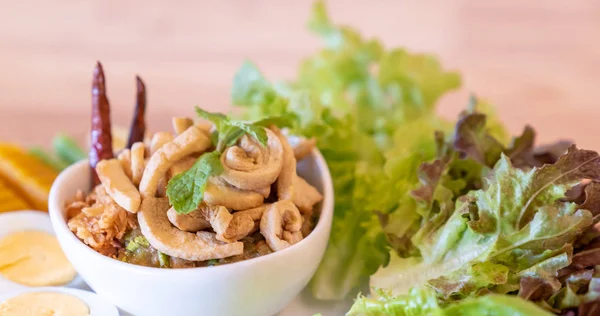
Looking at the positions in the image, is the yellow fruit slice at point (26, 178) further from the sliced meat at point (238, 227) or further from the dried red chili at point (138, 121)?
the sliced meat at point (238, 227)

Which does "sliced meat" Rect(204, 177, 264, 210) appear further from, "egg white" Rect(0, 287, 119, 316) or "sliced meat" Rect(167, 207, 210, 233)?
"egg white" Rect(0, 287, 119, 316)

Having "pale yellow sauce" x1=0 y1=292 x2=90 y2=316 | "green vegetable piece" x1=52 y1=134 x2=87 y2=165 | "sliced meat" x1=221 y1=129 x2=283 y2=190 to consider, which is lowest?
"pale yellow sauce" x1=0 y1=292 x2=90 y2=316

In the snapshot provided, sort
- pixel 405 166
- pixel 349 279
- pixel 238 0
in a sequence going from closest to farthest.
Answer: pixel 349 279
pixel 405 166
pixel 238 0

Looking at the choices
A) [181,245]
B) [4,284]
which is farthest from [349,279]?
[4,284]

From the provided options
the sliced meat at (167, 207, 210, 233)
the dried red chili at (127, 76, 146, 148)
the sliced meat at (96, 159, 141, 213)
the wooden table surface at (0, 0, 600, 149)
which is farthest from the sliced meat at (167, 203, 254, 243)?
the wooden table surface at (0, 0, 600, 149)

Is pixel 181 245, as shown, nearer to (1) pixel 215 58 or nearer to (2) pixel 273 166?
(2) pixel 273 166

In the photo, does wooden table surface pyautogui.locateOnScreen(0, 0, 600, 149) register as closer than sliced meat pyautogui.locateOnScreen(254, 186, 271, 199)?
No

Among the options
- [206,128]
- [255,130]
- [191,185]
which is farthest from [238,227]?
[206,128]
